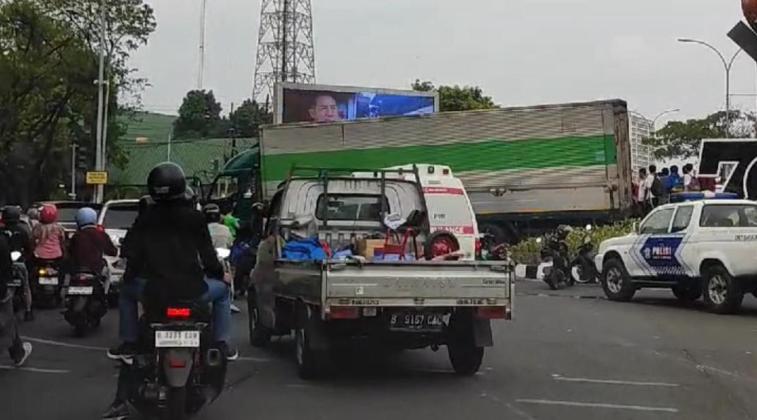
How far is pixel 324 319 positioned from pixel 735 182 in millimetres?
18247

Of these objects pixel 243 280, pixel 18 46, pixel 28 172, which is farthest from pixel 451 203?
pixel 28 172

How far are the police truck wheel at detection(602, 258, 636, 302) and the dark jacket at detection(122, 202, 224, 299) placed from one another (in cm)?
1254

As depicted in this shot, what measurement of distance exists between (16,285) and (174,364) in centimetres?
405

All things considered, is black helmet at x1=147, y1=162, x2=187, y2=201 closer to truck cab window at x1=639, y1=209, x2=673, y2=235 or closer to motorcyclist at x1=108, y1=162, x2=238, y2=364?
motorcyclist at x1=108, y1=162, x2=238, y2=364

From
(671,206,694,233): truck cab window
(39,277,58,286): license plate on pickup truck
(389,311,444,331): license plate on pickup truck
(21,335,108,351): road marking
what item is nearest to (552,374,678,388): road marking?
(389,311,444,331): license plate on pickup truck

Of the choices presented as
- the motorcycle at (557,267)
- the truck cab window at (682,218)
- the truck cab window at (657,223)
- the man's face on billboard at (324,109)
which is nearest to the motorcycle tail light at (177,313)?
the truck cab window at (682,218)

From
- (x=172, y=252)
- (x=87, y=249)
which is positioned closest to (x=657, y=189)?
(x=87, y=249)

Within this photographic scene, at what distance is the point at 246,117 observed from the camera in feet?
307

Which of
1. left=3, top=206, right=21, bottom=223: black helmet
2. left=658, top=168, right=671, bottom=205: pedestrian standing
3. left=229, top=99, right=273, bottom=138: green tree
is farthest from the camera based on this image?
left=229, top=99, right=273, bottom=138: green tree

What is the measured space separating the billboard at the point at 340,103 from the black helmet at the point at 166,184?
37544mm

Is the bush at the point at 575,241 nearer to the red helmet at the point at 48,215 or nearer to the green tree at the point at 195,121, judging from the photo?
the red helmet at the point at 48,215

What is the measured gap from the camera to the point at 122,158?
2164 inches

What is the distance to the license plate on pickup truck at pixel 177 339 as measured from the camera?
729 cm

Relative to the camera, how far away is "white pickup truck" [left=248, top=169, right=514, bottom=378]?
9.66m
